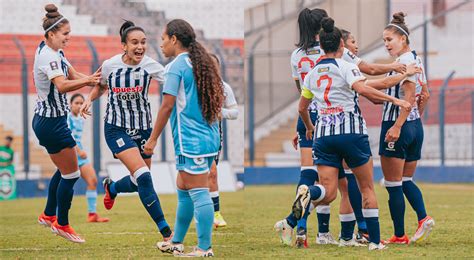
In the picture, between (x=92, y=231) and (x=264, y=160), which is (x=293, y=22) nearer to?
(x=264, y=160)

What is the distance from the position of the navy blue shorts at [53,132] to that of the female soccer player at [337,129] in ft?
8.26

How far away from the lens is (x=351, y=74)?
24.5 feet

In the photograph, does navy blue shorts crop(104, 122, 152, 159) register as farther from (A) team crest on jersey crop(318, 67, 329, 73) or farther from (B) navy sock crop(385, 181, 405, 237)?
(B) navy sock crop(385, 181, 405, 237)

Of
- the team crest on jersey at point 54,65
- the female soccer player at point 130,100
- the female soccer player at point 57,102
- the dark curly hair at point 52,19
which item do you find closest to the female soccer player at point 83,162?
the female soccer player at point 57,102

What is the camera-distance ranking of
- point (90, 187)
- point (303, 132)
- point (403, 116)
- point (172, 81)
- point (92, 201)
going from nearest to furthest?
point (172, 81) → point (403, 116) → point (303, 132) → point (92, 201) → point (90, 187)

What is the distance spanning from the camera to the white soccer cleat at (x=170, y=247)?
7.35 meters

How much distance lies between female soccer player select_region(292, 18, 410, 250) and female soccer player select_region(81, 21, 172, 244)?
1.52 metres

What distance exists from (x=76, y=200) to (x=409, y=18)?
43.8 feet

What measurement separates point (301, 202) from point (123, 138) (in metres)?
1.80

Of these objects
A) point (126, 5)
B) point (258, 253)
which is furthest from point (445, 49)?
point (258, 253)

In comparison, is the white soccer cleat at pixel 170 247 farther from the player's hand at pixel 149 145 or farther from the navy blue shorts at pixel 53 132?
the navy blue shorts at pixel 53 132

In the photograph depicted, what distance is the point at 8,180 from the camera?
20.6m

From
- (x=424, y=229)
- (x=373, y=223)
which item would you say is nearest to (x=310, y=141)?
(x=373, y=223)

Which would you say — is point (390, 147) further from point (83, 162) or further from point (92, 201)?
point (83, 162)
